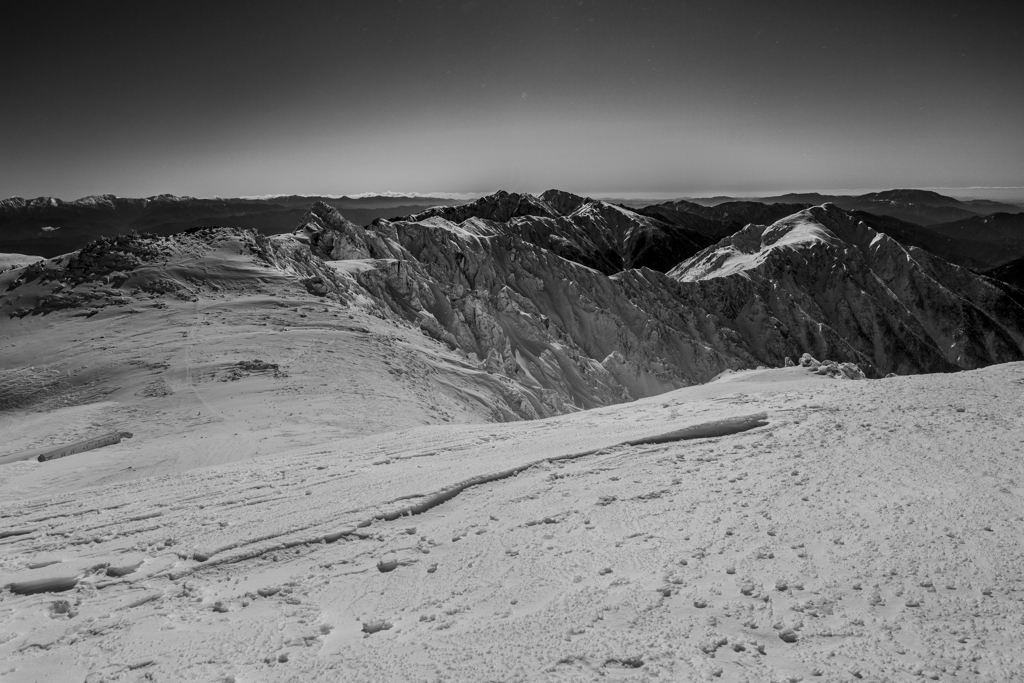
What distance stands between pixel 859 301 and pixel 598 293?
70.1 metres

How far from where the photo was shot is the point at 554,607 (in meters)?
6.00

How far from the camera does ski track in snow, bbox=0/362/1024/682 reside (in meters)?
5.21

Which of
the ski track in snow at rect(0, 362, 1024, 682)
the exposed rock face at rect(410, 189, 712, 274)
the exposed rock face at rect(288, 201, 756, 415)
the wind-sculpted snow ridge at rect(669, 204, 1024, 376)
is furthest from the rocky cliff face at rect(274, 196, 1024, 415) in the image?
the ski track in snow at rect(0, 362, 1024, 682)

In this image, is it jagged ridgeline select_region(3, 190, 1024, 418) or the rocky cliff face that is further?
the rocky cliff face

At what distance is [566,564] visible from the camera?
6.97 metres

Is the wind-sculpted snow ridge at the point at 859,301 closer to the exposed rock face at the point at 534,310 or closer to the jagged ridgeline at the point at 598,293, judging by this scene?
the jagged ridgeline at the point at 598,293

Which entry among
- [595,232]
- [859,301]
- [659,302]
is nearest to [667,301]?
[659,302]

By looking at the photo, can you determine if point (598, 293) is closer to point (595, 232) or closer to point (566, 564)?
point (566, 564)

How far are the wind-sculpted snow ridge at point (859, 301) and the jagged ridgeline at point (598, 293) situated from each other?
16.4 inches

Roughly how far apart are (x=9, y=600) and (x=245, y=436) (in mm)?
10703

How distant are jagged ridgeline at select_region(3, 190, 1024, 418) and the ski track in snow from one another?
71.6 feet

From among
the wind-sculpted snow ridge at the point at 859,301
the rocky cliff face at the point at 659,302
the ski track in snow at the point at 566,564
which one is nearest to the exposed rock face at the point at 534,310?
the rocky cliff face at the point at 659,302

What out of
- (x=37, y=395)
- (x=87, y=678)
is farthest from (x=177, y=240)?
(x=87, y=678)

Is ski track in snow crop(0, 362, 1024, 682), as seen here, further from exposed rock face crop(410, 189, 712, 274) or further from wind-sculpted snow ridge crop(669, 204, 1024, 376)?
exposed rock face crop(410, 189, 712, 274)
